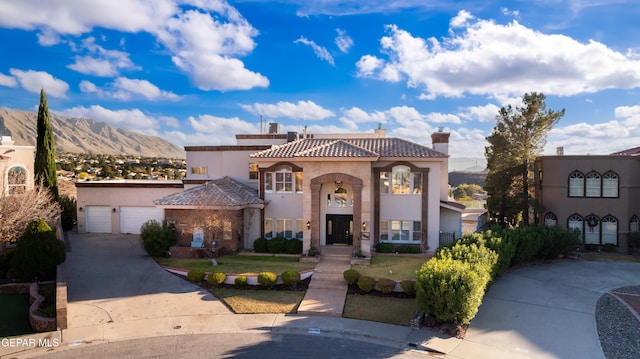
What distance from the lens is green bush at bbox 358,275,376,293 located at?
1825 centimetres

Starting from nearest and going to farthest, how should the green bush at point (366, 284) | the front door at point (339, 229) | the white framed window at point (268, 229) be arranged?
the green bush at point (366, 284), the front door at point (339, 229), the white framed window at point (268, 229)

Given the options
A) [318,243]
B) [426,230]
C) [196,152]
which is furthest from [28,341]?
[426,230]

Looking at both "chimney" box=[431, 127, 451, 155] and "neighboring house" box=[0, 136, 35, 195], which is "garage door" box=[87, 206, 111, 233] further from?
"chimney" box=[431, 127, 451, 155]

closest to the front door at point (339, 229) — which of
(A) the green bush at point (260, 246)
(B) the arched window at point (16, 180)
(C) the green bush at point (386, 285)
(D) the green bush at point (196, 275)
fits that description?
(A) the green bush at point (260, 246)

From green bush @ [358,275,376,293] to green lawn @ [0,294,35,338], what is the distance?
42.8 feet

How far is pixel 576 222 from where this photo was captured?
28500 millimetres

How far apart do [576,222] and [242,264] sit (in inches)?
923

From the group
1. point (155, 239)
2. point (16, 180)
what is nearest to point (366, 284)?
point (155, 239)

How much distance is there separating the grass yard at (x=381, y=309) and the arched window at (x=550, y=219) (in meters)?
17.3

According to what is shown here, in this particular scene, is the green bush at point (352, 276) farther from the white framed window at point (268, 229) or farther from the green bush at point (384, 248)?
the white framed window at point (268, 229)

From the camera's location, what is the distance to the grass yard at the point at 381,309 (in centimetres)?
1594

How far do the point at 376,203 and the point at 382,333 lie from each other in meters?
11.7

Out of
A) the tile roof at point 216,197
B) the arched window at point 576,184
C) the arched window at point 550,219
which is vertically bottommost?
the arched window at point 550,219

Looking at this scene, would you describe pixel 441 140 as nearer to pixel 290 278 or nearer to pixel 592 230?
pixel 592 230
